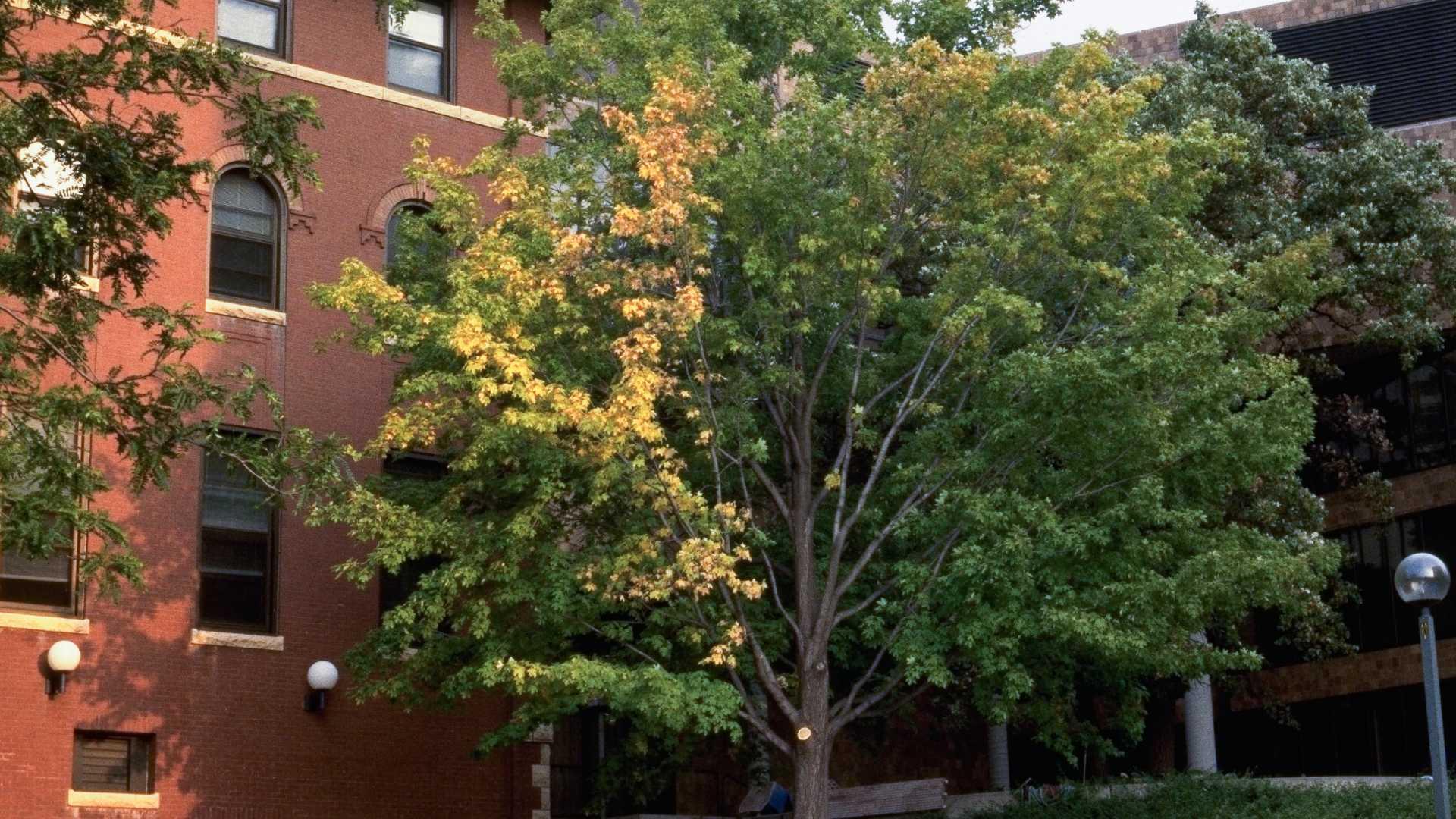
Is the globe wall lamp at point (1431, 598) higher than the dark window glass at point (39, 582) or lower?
lower

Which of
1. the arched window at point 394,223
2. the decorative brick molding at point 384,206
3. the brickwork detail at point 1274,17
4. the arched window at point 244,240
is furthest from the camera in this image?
the brickwork detail at point 1274,17

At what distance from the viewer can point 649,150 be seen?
20438 mm

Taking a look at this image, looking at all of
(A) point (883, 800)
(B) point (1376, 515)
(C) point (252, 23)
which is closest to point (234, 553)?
(C) point (252, 23)

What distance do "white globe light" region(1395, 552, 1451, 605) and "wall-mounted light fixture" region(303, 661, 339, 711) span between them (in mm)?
13563

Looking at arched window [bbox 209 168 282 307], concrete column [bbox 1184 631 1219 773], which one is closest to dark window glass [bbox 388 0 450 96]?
arched window [bbox 209 168 282 307]

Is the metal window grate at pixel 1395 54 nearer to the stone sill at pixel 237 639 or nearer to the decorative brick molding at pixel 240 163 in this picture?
the decorative brick molding at pixel 240 163

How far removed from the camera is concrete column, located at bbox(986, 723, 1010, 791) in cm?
3484

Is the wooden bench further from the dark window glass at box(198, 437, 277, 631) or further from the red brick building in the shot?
the dark window glass at box(198, 437, 277, 631)

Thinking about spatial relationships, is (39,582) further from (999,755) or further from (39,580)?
(999,755)

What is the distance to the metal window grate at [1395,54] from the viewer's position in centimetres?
3925

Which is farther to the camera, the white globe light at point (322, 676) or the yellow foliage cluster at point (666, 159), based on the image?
the white globe light at point (322, 676)

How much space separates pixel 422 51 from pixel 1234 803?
1511 centimetres

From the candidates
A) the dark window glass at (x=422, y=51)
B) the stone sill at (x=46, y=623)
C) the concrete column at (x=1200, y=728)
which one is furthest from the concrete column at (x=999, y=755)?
the stone sill at (x=46, y=623)

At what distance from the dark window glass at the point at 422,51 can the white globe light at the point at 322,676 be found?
27.6 feet
